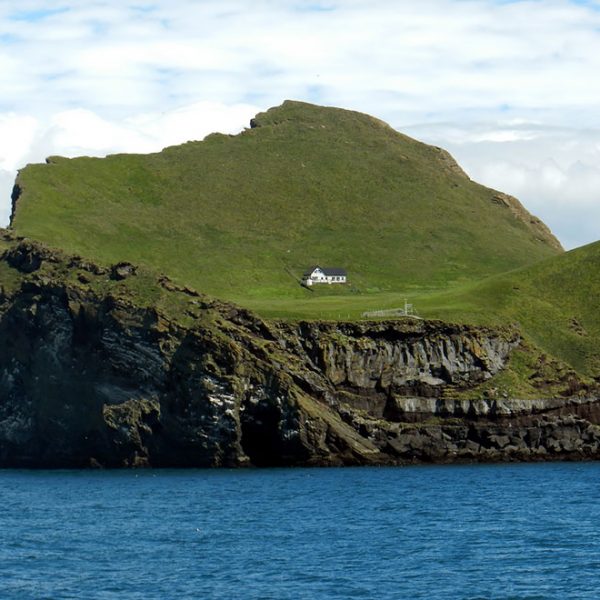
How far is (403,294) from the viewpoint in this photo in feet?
580

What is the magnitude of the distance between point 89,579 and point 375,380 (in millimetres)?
70877

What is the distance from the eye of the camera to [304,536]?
7812cm

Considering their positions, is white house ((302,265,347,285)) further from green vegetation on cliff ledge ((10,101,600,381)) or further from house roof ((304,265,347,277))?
green vegetation on cliff ledge ((10,101,600,381))

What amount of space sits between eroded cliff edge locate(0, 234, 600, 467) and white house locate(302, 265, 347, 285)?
45.7 metres

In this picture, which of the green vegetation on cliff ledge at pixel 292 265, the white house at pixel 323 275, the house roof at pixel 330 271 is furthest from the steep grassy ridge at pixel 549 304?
the house roof at pixel 330 271

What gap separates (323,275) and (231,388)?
63.9 metres

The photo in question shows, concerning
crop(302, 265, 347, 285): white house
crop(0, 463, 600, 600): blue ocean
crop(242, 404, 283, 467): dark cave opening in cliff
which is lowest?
crop(0, 463, 600, 600): blue ocean

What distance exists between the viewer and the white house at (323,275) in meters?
183

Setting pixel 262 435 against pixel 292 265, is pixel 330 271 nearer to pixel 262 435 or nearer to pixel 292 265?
pixel 292 265

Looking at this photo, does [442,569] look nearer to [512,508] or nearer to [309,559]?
[309,559]

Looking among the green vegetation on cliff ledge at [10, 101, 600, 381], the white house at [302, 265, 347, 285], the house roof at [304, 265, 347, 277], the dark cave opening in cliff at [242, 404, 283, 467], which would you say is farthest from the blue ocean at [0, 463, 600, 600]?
the house roof at [304, 265, 347, 277]

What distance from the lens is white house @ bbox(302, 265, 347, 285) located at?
183 meters

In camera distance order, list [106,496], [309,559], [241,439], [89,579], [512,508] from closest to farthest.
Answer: [89,579] → [309,559] → [512,508] → [106,496] → [241,439]

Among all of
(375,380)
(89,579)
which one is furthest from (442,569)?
(375,380)
